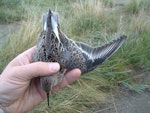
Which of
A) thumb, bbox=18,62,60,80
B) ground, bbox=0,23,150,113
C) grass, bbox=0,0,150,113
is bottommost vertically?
ground, bbox=0,23,150,113

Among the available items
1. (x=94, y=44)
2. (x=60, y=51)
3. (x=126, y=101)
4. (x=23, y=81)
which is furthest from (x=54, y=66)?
(x=94, y=44)

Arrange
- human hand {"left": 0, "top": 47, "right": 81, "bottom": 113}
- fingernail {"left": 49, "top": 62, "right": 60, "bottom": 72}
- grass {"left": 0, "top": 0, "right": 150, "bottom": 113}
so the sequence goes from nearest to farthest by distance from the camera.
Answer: fingernail {"left": 49, "top": 62, "right": 60, "bottom": 72}, human hand {"left": 0, "top": 47, "right": 81, "bottom": 113}, grass {"left": 0, "top": 0, "right": 150, "bottom": 113}

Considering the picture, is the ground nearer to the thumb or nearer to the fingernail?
the thumb

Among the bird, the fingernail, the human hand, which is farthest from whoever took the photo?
the human hand

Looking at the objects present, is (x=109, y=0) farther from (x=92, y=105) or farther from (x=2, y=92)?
(x=2, y=92)

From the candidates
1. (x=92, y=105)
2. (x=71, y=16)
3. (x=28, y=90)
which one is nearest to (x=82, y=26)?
(x=71, y=16)

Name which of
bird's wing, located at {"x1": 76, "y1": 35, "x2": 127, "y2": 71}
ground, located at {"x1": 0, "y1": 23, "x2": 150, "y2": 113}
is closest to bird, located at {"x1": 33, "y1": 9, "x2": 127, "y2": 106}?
bird's wing, located at {"x1": 76, "y1": 35, "x2": 127, "y2": 71}
